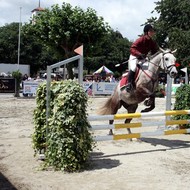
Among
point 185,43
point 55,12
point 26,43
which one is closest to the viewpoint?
point 55,12

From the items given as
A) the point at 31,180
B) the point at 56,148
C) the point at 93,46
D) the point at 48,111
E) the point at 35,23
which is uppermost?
the point at 35,23

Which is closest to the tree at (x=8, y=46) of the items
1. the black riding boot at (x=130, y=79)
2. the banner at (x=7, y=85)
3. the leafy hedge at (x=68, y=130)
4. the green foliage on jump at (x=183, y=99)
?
the banner at (x=7, y=85)

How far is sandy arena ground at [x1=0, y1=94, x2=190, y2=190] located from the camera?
17.7 feet

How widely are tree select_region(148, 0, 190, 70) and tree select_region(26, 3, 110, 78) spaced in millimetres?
13598

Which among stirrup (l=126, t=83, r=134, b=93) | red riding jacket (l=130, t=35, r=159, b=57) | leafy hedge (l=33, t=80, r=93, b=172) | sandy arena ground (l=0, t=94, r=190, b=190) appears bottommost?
sandy arena ground (l=0, t=94, r=190, b=190)

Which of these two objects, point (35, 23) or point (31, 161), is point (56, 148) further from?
point (35, 23)

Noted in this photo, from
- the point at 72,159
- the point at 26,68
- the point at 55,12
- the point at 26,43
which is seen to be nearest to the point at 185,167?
the point at 72,159

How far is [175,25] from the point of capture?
153ft

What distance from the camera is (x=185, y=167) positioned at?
21.4ft

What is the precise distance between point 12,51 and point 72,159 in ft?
228

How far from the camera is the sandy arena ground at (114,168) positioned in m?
5.41

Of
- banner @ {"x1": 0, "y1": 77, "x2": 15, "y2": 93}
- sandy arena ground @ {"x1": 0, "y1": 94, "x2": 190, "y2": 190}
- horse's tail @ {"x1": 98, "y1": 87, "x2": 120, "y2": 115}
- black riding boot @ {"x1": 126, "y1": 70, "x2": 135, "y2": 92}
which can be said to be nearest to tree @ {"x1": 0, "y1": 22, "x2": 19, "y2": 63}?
banner @ {"x1": 0, "y1": 77, "x2": 15, "y2": 93}

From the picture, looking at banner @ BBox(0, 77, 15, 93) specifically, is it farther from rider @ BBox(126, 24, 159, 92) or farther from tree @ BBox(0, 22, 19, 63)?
tree @ BBox(0, 22, 19, 63)

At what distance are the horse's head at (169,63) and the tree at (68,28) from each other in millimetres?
22211
